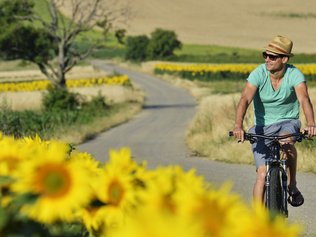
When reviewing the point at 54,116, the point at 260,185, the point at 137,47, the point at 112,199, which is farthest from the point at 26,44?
the point at 137,47

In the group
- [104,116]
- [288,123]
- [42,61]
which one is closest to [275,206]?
[288,123]

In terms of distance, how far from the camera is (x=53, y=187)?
8.11ft

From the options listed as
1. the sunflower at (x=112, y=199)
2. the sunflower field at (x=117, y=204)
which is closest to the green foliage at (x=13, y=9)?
the sunflower field at (x=117, y=204)

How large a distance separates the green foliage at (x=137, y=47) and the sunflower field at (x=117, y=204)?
305 ft

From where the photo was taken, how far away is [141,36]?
9831 cm

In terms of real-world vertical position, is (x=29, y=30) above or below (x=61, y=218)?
below

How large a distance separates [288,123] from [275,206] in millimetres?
814

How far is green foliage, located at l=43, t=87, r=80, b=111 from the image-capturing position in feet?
116

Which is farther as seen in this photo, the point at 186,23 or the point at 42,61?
the point at 186,23

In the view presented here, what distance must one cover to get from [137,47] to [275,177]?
8885cm

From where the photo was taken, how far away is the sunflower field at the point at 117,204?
2059 mm

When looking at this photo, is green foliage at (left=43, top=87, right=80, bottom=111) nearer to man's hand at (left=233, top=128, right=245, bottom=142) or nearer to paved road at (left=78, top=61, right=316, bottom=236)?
paved road at (left=78, top=61, right=316, bottom=236)

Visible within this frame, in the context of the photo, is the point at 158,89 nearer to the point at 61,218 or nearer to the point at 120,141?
the point at 120,141

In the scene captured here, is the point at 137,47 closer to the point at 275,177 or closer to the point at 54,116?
the point at 54,116
